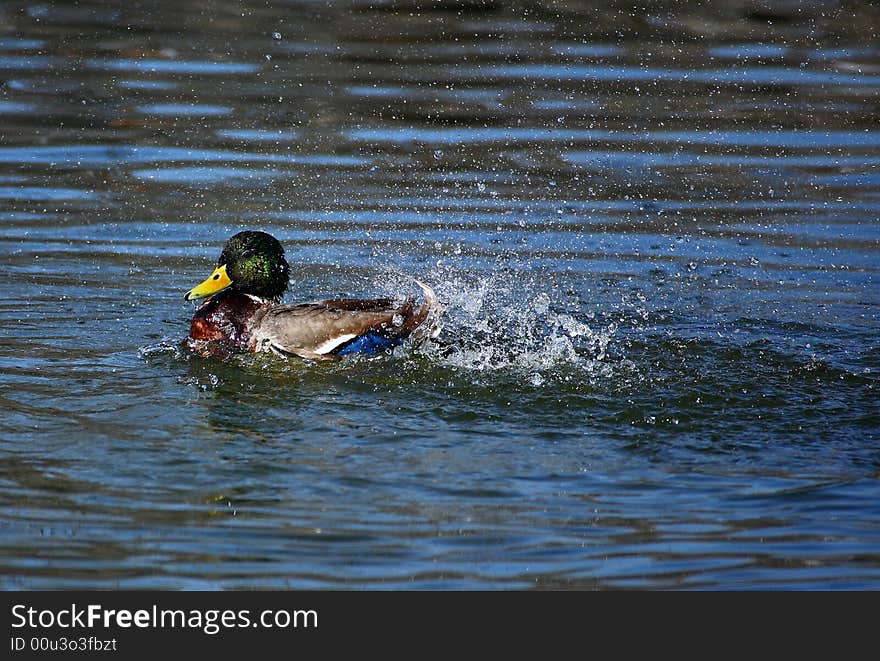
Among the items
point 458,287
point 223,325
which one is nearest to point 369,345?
point 223,325

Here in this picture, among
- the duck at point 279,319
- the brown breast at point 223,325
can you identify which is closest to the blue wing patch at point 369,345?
the duck at point 279,319

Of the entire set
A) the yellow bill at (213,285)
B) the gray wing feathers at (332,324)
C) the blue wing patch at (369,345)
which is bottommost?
the blue wing patch at (369,345)

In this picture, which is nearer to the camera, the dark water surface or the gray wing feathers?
the dark water surface

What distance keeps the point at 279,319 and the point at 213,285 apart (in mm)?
589

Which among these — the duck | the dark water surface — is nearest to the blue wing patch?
the duck

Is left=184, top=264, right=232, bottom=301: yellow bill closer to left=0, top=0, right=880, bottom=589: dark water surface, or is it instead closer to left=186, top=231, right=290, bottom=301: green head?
left=186, top=231, right=290, bottom=301: green head

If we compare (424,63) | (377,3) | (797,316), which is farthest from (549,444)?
(377,3)

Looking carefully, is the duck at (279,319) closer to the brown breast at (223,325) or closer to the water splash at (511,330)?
the brown breast at (223,325)

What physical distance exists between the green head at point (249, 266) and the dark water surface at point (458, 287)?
0.53 m

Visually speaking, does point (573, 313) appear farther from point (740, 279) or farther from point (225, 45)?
point (225, 45)

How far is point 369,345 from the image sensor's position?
7828 mm

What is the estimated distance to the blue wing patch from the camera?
7.81 meters

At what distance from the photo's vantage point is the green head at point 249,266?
8.40m

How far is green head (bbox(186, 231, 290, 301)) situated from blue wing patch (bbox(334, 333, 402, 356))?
2.89 ft
